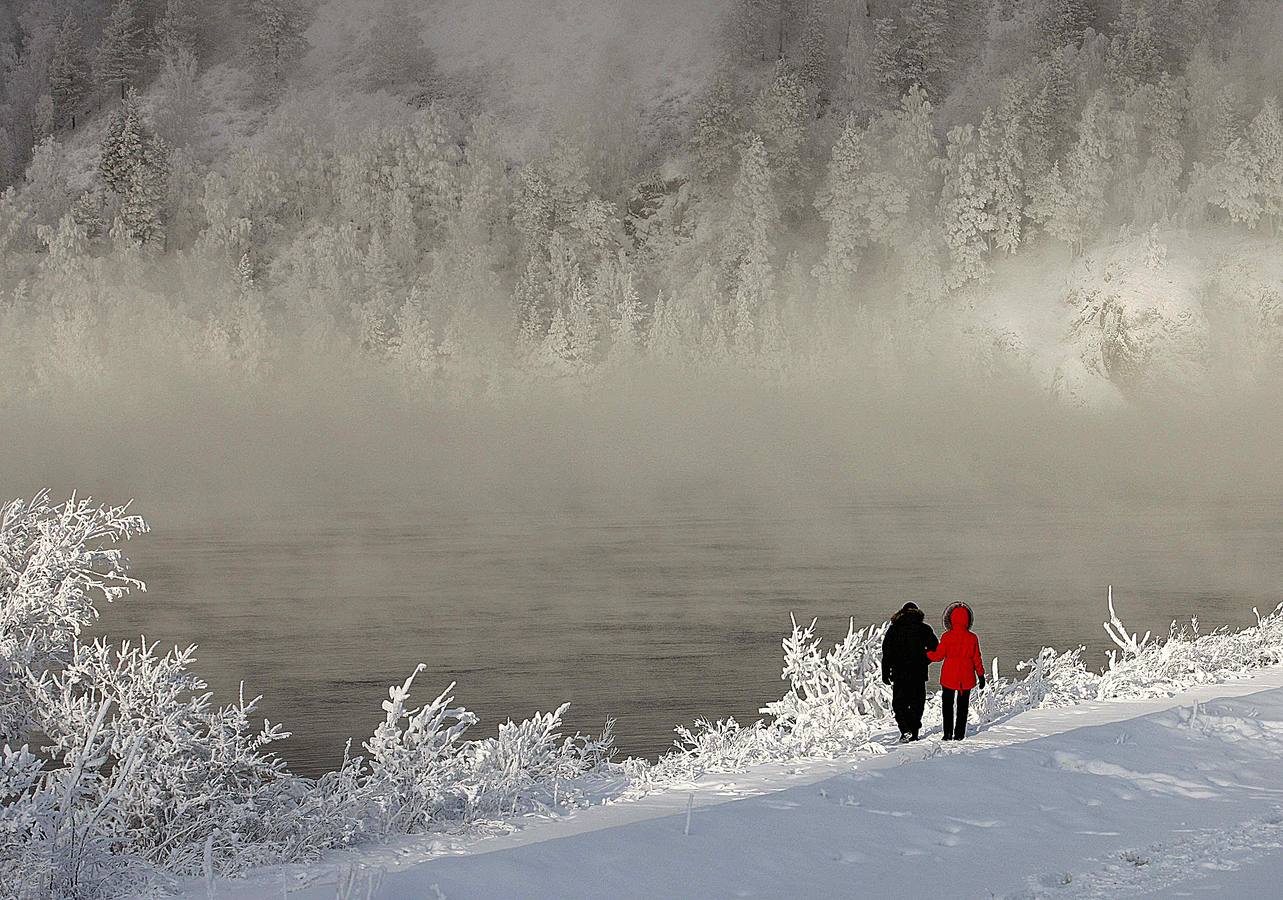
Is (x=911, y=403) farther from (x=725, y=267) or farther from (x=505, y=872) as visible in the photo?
(x=505, y=872)

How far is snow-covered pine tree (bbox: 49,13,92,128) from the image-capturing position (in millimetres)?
151125

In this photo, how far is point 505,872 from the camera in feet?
25.3

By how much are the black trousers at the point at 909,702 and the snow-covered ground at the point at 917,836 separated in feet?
2.40

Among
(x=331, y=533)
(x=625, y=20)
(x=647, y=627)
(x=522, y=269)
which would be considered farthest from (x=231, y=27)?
(x=647, y=627)

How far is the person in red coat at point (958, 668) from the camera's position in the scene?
1153 centimetres

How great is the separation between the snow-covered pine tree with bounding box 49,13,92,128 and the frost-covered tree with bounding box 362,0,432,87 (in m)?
28.0

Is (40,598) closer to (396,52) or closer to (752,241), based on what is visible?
(752,241)

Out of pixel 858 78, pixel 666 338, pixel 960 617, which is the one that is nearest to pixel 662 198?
pixel 666 338

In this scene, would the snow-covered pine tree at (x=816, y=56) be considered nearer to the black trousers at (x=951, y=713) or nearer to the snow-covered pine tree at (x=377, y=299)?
the snow-covered pine tree at (x=377, y=299)

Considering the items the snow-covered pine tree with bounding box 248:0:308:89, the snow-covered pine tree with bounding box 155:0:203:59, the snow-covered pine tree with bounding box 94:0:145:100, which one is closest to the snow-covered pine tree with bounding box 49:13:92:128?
the snow-covered pine tree with bounding box 94:0:145:100

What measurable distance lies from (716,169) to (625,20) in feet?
103

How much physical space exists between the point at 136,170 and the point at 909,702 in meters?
127

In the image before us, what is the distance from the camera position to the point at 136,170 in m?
129

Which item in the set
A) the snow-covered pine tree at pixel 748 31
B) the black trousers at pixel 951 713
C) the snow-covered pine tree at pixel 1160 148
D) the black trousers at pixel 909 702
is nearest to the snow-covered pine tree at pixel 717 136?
the snow-covered pine tree at pixel 748 31
